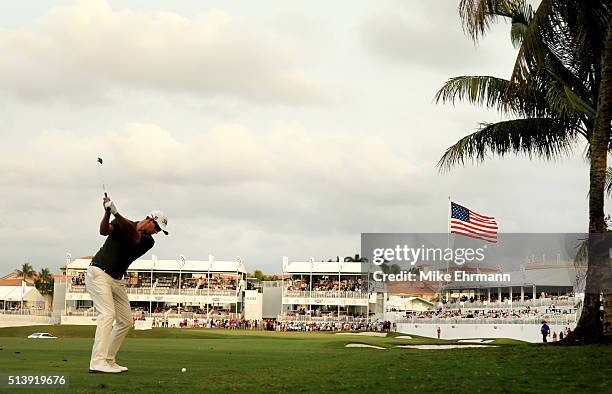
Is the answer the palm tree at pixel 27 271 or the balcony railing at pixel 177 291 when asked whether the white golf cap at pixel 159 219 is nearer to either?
the balcony railing at pixel 177 291

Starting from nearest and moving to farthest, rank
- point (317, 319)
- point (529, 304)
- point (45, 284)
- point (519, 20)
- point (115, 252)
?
point (115, 252) < point (519, 20) < point (529, 304) < point (317, 319) < point (45, 284)

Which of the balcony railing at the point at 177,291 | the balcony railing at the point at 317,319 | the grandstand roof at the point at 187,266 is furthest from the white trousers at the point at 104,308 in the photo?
the grandstand roof at the point at 187,266

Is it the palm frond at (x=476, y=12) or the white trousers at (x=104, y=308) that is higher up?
the palm frond at (x=476, y=12)

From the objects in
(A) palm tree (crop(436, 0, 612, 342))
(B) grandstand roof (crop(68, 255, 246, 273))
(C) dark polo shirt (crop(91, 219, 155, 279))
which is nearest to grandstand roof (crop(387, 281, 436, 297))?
(B) grandstand roof (crop(68, 255, 246, 273))

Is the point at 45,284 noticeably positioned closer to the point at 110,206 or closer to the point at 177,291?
the point at 177,291

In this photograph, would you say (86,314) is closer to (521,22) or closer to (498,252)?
(498,252)

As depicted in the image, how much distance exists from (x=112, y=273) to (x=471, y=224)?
38.8 meters

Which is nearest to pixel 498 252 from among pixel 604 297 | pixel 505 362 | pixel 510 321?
pixel 510 321

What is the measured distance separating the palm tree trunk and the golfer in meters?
11.0

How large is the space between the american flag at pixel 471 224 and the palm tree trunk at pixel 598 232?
93.8 feet

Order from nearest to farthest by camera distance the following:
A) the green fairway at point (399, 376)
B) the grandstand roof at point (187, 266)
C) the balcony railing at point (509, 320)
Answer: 1. the green fairway at point (399, 376)
2. the balcony railing at point (509, 320)
3. the grandstand roof at point (187, 266)

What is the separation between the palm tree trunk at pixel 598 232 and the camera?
62.4 feet

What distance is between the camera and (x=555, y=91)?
22094mm

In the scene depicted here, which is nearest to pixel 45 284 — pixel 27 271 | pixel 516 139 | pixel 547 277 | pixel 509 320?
pixel 27 271
